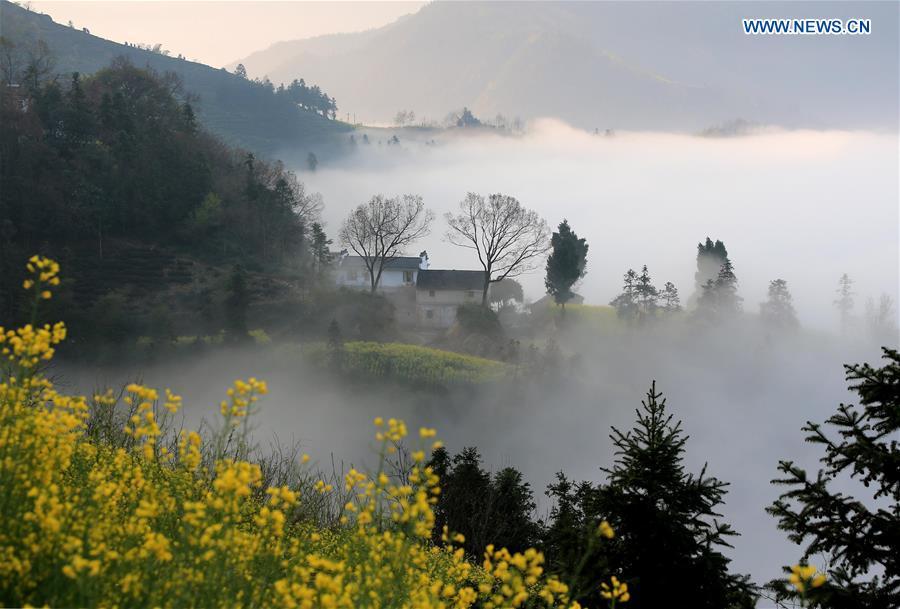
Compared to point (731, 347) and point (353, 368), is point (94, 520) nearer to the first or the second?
point (353, 368)

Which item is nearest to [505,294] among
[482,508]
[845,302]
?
[845,302]

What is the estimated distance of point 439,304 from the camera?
277 feet

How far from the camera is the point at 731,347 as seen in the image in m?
90.1

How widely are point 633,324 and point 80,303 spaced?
181 feet

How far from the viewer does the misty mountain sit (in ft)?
522

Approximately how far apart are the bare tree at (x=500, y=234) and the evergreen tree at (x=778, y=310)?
2935 cm

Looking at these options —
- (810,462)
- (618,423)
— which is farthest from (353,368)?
(810,462)

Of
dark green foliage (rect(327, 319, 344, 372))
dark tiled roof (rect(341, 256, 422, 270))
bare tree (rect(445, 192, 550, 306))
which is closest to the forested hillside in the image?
dark green foliage (rect(327, 319, 344, 372))

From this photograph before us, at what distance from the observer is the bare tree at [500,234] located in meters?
85.6

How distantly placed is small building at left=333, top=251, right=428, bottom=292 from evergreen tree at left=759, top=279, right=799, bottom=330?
42.0 meters

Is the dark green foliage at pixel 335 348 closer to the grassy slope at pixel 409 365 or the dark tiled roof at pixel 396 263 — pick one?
the grassy slope at pixel 409 365

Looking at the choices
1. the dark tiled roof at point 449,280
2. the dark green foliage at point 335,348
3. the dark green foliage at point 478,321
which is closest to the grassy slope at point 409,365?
the dark green foliage at point 335,348

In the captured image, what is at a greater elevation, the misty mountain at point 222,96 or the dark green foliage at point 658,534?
the misty mountain at point 222,96

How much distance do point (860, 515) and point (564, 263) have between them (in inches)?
2901
